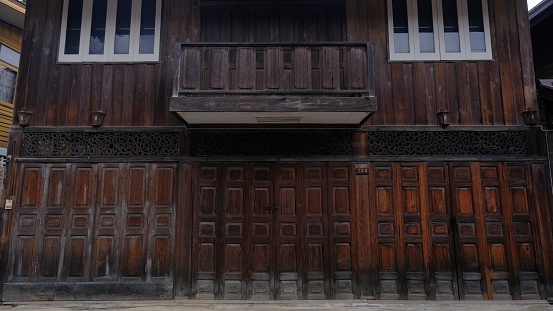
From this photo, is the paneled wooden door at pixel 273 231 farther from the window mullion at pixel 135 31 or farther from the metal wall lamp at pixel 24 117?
the metal wall lamp at pixel 24 117

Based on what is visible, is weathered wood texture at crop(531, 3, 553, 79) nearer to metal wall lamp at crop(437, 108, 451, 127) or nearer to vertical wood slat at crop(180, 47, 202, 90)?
metal wall lamp at crop(437, 108, 451, 127)

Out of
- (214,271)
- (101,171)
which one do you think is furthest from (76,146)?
(214,271)

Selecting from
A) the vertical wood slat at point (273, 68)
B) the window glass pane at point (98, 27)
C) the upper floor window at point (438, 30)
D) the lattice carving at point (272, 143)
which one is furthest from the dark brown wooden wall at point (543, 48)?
the window glass pane at point (98, 27)

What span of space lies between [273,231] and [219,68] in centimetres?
305

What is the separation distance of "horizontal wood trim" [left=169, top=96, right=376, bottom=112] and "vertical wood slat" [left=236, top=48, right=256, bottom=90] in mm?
312

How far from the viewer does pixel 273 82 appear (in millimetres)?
6352

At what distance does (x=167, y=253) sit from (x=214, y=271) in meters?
0.91

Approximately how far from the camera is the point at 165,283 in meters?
6.56

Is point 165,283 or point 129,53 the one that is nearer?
point 165,283

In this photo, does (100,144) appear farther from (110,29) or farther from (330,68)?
(330,68)

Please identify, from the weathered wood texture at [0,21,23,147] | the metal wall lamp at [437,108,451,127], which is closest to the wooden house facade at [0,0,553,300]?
the metal wall lamp at [437,108,451,127]

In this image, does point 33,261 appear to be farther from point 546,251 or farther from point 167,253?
point 546,251

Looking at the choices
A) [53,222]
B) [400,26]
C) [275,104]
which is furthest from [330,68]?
A: [53,222]

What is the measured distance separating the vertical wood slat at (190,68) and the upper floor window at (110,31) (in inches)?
44.6
